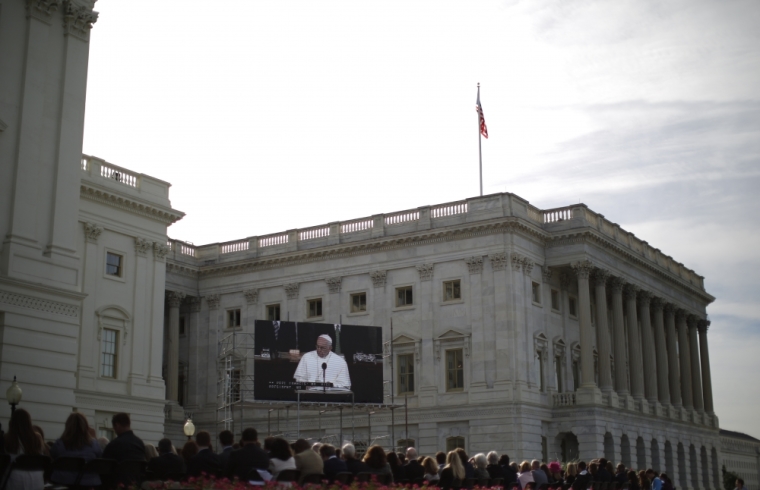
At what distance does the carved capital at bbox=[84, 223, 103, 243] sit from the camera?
43.6 metres

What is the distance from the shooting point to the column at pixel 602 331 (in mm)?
56344

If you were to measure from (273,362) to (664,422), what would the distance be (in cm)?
2837

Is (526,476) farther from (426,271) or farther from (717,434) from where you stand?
(717,434)

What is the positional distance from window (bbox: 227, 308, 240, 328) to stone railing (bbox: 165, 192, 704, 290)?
12.0 ft

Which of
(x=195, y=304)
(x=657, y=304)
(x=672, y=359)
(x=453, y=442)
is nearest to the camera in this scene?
(x=453, y=442)

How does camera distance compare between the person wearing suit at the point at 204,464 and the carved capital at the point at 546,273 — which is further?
the carved capital at the point at 546,273

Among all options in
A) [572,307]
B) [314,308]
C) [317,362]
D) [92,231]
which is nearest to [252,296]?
[314,308]

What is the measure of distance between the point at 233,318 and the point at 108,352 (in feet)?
56.6

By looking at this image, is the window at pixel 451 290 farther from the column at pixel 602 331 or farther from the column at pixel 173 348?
the column at pixel 173 348

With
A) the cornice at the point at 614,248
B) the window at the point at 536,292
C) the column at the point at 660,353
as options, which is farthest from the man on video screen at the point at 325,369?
the column at the point at 660,353

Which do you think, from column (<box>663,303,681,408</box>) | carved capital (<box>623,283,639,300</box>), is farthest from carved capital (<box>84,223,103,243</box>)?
column (<box>663,303,681,408</box>)

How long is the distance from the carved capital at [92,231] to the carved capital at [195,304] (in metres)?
18.6

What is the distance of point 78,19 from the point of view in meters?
29.6

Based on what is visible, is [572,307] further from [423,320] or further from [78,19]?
[78,19]
